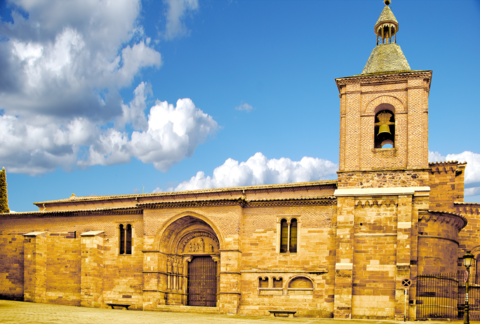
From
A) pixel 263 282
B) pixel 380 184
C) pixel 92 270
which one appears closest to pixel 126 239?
pixel 92 270

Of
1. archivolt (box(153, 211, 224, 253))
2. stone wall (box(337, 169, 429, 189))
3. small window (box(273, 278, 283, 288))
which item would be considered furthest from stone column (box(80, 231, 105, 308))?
stone wall (box(337, 169, 429, 189))

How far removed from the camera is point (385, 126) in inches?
Answer: 999

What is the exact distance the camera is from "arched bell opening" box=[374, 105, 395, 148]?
83.3 feet

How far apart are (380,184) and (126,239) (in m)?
16.4

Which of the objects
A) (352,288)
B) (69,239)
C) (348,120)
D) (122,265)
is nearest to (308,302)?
(352,288)

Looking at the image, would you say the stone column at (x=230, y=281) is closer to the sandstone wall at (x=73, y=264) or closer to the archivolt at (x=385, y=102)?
the sandstone wall at (x=73, y=264)

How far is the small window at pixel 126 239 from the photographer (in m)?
29.3

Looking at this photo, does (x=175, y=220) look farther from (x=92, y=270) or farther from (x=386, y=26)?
(x=386, y=26)

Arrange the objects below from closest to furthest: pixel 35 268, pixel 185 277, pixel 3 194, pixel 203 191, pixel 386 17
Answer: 1. pixel 386 17
2. pixel 185 277
3. pixel 35 268
4. pixel 203 191
5. pixel 3 194

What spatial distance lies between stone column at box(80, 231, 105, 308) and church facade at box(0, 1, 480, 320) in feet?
0.21

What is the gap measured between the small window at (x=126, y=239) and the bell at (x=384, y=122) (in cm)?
1698

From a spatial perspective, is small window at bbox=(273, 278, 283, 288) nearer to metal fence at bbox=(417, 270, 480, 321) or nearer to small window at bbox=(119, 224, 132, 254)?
metal fence at bbox=(417, 270, 480, 321)

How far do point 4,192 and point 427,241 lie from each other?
3653 centimetres

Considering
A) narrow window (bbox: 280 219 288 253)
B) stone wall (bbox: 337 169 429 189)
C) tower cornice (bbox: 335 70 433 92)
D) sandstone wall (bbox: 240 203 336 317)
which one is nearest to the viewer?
stone wall (bbox: 337 169 429 189)
